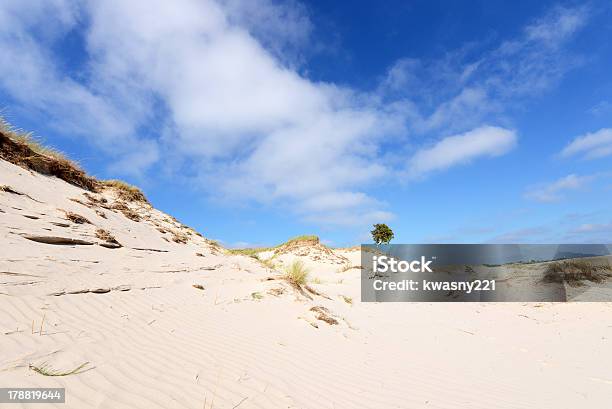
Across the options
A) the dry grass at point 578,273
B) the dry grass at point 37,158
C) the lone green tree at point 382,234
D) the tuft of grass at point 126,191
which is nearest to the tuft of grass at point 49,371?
the dry grass at point 37,158

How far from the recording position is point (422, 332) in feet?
29.0

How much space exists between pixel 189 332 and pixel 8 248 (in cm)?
345

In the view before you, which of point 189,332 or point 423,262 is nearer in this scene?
point 189,332

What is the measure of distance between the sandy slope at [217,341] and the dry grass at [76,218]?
260 mm

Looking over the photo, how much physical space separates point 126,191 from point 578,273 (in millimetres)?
19304

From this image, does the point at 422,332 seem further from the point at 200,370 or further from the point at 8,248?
the point at 8,248

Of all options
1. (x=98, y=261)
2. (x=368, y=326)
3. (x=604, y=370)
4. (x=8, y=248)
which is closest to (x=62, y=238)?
(x=98, y=261)

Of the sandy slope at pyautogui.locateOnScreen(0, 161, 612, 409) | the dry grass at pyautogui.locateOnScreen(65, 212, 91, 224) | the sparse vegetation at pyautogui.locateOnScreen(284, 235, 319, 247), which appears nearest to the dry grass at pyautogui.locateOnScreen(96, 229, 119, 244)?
the sandy slope at pyautogui.locateOnScreen(0, 161, 612, 409)

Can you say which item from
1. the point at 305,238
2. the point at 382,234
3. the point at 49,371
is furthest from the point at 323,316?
the point at 382,234

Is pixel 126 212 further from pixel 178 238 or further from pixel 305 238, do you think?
pixel 305 238

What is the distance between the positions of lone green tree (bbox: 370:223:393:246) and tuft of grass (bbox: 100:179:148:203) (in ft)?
81.6

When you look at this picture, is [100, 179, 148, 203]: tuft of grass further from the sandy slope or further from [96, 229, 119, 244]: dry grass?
[96, 229, 119, 244]: dry grass

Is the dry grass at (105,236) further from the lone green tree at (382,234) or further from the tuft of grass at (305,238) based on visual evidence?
the lone green tree at (382,234)

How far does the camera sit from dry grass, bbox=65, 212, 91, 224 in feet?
28.0
